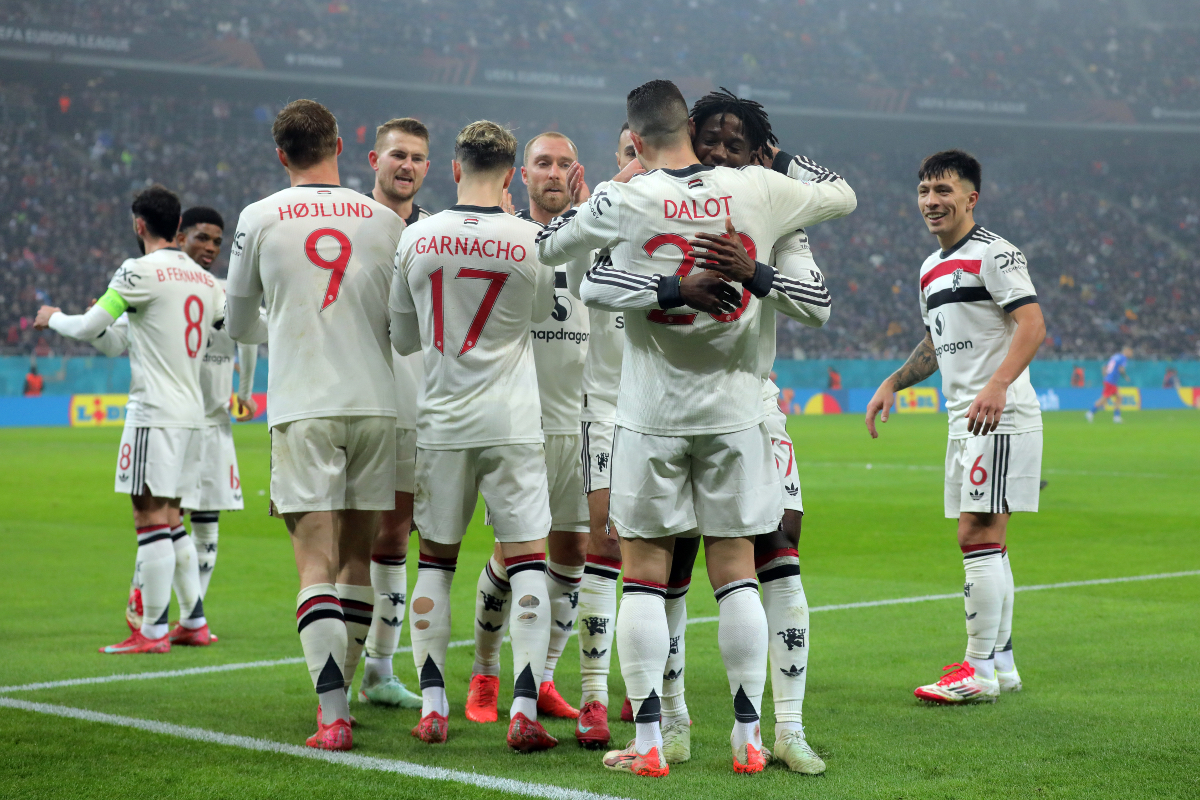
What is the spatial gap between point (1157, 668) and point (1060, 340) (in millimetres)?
39651

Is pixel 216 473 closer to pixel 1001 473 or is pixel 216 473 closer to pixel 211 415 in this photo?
pixel 211 415


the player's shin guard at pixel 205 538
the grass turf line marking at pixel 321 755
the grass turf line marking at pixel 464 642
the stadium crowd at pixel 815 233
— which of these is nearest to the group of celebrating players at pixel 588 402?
the grass turf line marking at pixel 321 755

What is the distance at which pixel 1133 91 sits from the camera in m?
52.1

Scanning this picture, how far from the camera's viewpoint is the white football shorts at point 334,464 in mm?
4406

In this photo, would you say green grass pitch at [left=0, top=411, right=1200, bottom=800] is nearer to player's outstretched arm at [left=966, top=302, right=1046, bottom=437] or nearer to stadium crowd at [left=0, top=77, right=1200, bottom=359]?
player's outstretched arm at [left=966, top=302, right=1046, bottom=437]

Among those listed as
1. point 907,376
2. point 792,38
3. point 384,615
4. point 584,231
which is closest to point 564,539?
point 384,615

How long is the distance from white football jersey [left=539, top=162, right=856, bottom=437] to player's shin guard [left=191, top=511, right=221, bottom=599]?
416 cm

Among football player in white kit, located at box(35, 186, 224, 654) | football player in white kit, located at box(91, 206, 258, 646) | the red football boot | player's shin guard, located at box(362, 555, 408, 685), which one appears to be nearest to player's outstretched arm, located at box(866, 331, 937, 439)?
player's shin guard, located at box(362, 555, 408, 685)

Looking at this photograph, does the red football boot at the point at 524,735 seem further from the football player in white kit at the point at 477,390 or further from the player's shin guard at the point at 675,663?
the player's shin guard at the point at 675,663

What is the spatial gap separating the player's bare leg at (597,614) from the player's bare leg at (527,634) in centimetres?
21

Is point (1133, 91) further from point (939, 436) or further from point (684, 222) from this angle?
point (684, 222)

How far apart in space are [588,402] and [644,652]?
1.39m

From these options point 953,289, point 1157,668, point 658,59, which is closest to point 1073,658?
point 1157,668

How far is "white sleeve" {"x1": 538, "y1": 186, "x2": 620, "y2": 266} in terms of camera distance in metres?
3.87
